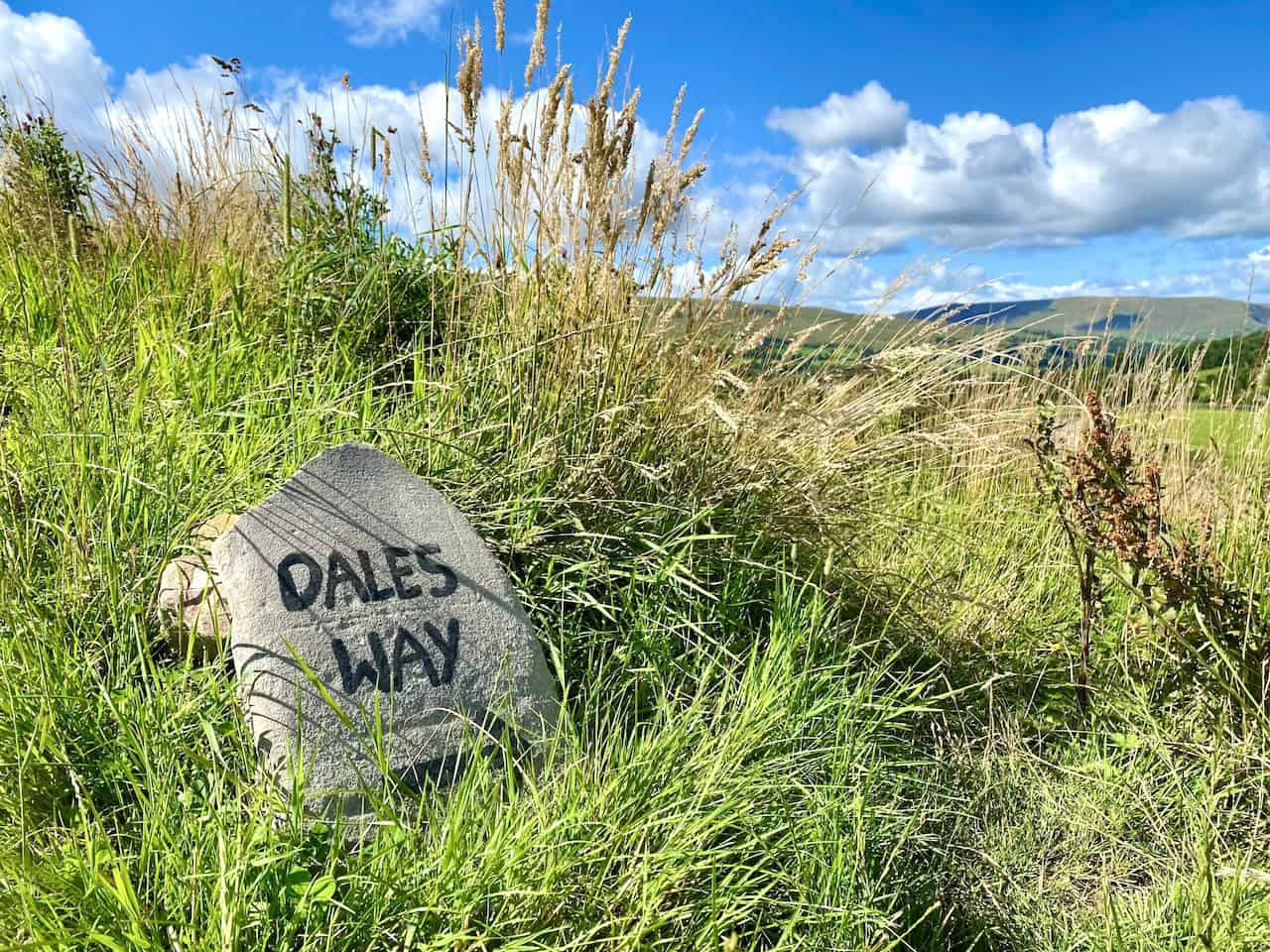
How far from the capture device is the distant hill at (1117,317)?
337 cm

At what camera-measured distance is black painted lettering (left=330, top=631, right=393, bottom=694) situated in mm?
1866

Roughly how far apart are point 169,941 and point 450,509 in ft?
3.42

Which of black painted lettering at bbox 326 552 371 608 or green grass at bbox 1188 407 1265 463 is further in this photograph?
green grass at bbox 1188 407 1265 463

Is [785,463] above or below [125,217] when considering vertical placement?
below

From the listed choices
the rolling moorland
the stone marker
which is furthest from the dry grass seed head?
the stone marker

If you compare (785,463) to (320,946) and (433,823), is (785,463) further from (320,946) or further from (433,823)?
(320,946)

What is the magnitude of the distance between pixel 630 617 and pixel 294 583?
867 millimetres

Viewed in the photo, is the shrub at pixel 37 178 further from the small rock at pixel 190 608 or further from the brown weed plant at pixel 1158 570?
the brown weed plant at pixel 1158 570

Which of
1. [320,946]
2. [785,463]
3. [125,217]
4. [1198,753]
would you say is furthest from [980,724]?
[125,217]

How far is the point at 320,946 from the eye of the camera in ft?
4.52

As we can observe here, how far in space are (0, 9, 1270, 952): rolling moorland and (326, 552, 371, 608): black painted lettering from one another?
12.0 inches

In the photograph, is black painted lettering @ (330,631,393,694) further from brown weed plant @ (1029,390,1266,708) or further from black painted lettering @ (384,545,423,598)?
brown weed plant @ (1029,390,1266,708)

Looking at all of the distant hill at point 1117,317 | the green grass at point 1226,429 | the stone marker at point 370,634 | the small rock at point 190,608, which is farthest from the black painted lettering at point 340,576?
the green grass at point 1226,429

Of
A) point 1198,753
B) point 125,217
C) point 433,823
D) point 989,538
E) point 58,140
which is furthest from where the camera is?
point 58,140
